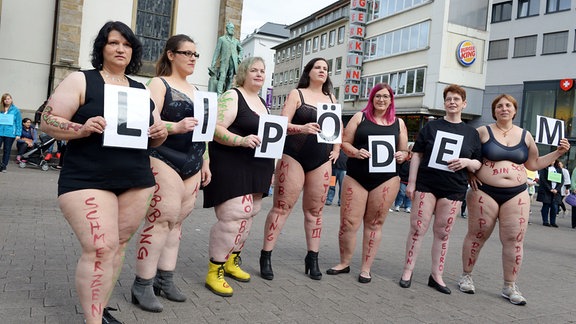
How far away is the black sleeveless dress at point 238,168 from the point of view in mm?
4602

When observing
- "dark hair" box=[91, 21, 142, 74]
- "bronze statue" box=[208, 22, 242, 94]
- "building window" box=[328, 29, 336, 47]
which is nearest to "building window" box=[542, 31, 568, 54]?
"building window" box=[328, 29, 336, 47]

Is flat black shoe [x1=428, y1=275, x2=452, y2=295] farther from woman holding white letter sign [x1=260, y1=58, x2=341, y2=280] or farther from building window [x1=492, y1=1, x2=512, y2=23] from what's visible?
building window [x1=492, y1=1, x2=512, y2=23]

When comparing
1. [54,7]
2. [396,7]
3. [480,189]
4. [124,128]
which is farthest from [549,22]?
[124,128]

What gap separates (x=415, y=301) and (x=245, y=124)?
2.29 metres

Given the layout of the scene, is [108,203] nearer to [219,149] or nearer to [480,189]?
[219,149]

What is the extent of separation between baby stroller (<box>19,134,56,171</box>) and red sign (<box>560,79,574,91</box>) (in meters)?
27.6

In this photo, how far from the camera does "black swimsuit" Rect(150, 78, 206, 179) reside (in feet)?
12.8

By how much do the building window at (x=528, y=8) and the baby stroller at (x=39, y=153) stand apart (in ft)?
97.8

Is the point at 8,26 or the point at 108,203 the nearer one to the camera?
the point at 108,203

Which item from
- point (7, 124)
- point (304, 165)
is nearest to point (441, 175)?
point (304, 165)

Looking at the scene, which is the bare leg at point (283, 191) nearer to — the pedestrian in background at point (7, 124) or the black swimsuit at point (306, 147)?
the black swimsuit at point (306, 147)

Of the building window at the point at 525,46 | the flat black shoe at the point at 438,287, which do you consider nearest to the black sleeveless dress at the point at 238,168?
the flat black shoe at the point at 438,287

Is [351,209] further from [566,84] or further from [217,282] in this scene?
[566,84]

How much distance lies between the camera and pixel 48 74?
2000cm
